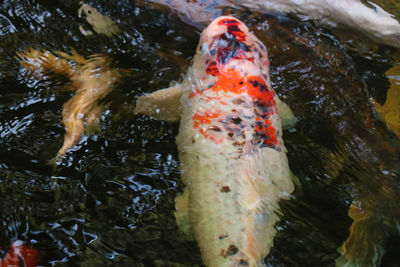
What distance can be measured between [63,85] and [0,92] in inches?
19.4

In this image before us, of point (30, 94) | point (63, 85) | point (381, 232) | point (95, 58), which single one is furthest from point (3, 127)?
point (381, 232)

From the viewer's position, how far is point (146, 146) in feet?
9.97

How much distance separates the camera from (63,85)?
3.44 metres

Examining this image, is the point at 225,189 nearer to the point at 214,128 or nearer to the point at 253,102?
the point at 214,128

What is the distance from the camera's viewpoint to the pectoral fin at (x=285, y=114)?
10.6 ft

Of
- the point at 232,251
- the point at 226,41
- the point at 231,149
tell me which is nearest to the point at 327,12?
the point at 226,41

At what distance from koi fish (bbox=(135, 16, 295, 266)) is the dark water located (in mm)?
119

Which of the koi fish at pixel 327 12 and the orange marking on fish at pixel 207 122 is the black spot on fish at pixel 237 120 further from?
the koi fish at pixel 327 12

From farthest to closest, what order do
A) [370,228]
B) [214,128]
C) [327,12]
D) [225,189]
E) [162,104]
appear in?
1. [327,12]
2. [162,104]
3. [214,128]
4. [370,228]
5. [225,189]

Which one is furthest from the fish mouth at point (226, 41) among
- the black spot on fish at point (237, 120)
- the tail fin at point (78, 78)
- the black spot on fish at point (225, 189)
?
the black spot on fish at point (225, 189)

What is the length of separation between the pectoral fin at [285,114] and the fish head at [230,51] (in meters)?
0.19

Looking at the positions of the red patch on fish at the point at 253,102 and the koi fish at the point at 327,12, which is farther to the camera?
the koi fish at the point at 327,12

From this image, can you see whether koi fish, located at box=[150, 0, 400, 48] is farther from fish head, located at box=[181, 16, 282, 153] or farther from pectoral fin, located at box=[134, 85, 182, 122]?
pectoral fin, located at box=[134, 85, 182, 122]

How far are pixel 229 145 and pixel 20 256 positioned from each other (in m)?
1.44
